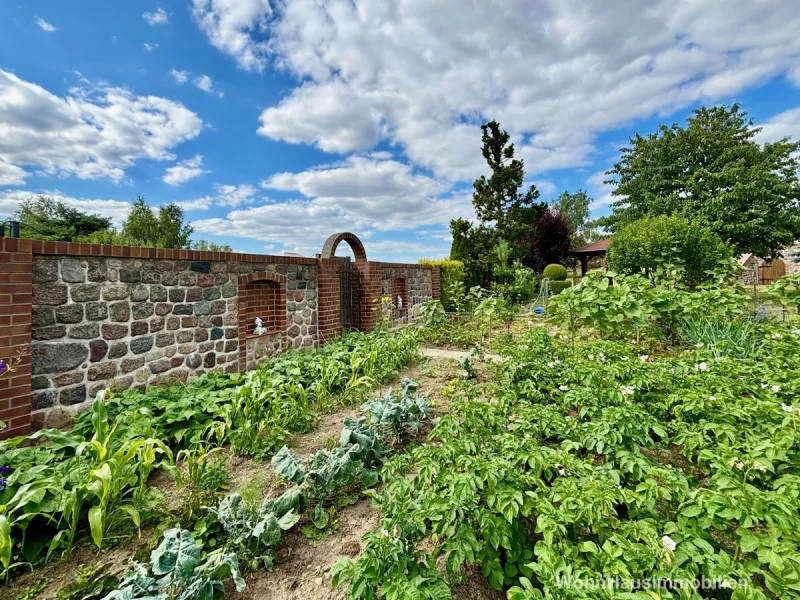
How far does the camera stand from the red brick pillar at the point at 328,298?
A: 18.7 ft

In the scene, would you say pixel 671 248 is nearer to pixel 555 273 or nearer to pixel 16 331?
pixel 555 273

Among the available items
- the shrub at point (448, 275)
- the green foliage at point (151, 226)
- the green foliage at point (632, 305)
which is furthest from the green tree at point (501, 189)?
the green foliage at point (151, 226)

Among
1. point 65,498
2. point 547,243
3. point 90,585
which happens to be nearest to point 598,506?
point 90,585

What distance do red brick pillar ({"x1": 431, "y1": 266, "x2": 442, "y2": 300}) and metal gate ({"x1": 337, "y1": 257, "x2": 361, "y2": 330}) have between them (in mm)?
3829

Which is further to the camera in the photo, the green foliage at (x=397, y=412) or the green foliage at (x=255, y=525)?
the green foliage at (x=397, y=412)

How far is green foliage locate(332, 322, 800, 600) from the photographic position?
3.25 feet

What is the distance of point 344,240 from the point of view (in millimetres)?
6445

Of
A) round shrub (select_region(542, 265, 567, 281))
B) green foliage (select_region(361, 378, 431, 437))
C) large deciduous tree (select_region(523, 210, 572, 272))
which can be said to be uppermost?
large deciduous tree (select_region(523, 210, 572, 272))

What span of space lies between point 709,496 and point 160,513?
249 cm

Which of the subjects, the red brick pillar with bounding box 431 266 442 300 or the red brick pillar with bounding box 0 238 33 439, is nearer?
the red brick pillar with bounding box 0 238 33 439

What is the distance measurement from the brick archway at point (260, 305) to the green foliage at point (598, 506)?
3.11 meters

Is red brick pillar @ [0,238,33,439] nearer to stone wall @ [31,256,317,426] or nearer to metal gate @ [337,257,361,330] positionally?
stone wall @ [31,256,317,426]

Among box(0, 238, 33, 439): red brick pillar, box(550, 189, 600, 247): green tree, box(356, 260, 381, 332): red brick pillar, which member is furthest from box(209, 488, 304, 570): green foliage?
box(550, 189, 600, 247): green tree

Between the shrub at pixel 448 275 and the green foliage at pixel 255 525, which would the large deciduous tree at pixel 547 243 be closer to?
the shrub at pixel 448 275
